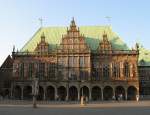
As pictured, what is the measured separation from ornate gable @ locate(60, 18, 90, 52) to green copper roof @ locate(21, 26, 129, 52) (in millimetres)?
3153

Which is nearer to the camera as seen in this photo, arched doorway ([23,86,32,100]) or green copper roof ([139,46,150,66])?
arched doorway ([23,86,32,100])

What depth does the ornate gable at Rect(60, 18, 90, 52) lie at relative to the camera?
233 ft

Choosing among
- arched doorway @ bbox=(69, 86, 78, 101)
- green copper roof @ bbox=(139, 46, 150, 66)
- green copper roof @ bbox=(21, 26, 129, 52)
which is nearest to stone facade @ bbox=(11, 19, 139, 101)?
arched doorway @ bbox=(69, 86, 78, 101)

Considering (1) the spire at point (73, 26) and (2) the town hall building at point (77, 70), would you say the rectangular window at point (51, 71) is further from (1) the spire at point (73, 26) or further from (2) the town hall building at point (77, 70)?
(1) the spire at point (73, 26)

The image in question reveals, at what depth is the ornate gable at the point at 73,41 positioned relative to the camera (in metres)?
71.0

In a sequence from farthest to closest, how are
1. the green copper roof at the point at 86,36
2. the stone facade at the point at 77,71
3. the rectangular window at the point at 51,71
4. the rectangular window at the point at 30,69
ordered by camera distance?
1. the green copper roof at the point at 86,36
2. the rectangular window at the point at 30,69
3. the rectangular window at the point at 51,71
4. the stone facade at the point at 77,71

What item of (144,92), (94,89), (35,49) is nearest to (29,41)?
(35,49)

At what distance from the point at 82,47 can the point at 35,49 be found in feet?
35.1

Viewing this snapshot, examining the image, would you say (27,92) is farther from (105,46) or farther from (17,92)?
(105,46)

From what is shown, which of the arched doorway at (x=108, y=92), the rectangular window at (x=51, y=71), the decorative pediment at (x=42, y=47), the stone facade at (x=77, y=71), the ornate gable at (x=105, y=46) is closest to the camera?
the stone facade at (x=77, y=71)

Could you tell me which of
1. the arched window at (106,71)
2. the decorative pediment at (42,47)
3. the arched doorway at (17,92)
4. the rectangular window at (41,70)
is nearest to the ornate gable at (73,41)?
the decorative pediment at (42,47)

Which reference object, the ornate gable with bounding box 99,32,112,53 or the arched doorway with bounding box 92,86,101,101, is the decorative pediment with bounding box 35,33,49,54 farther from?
the arched doorway with bounding box 92,86,101,101

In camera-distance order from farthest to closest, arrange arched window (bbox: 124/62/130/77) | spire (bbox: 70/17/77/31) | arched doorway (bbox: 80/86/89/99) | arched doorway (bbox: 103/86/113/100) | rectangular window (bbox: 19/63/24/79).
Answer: spire (bbox: 70/17/77/31) < rectangular window (bbox: 19/63/24/79) < arched doorway (bbox: 103/86/113/100) < arched window (bbox: 124/62/130/77) < arched doorway (bbox: 80/86/89/99)

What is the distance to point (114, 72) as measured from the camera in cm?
7000
